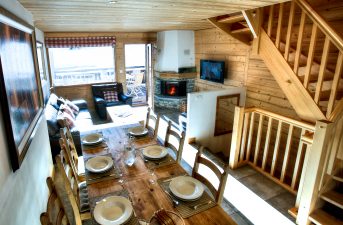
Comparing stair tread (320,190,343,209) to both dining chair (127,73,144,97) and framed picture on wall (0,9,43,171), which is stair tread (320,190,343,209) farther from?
dining chair (127,73,144,97)

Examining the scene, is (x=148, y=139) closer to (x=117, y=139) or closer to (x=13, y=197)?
(x=117, y=139)

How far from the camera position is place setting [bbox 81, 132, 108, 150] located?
2402 millimetres

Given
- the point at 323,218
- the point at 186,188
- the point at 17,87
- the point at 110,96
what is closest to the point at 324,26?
the point at 323,218

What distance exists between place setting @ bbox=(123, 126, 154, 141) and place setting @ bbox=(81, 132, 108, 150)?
0.30m

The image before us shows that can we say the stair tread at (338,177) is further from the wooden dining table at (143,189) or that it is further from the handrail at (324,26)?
the wooden dining table at (143,189)

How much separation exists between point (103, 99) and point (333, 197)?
5.39 m

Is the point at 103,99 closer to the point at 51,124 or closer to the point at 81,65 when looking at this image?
the point at 81,65

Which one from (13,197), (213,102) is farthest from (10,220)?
(213,102)

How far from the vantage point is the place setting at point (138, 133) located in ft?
8.57

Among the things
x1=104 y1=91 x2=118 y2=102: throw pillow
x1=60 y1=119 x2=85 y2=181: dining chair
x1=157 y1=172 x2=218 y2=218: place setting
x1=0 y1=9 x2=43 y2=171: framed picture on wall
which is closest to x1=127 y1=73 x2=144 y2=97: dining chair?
x1=104 y1=91 x2=118 y2=102: throw pillow

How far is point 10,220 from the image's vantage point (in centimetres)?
138

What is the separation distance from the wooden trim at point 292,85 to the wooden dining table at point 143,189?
5.59 ft

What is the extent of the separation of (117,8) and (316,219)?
3124 mm

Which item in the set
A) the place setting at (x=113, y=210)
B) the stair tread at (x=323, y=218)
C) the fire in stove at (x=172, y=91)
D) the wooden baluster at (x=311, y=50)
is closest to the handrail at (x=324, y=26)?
the wooden baluster at (x=311, y=50)
